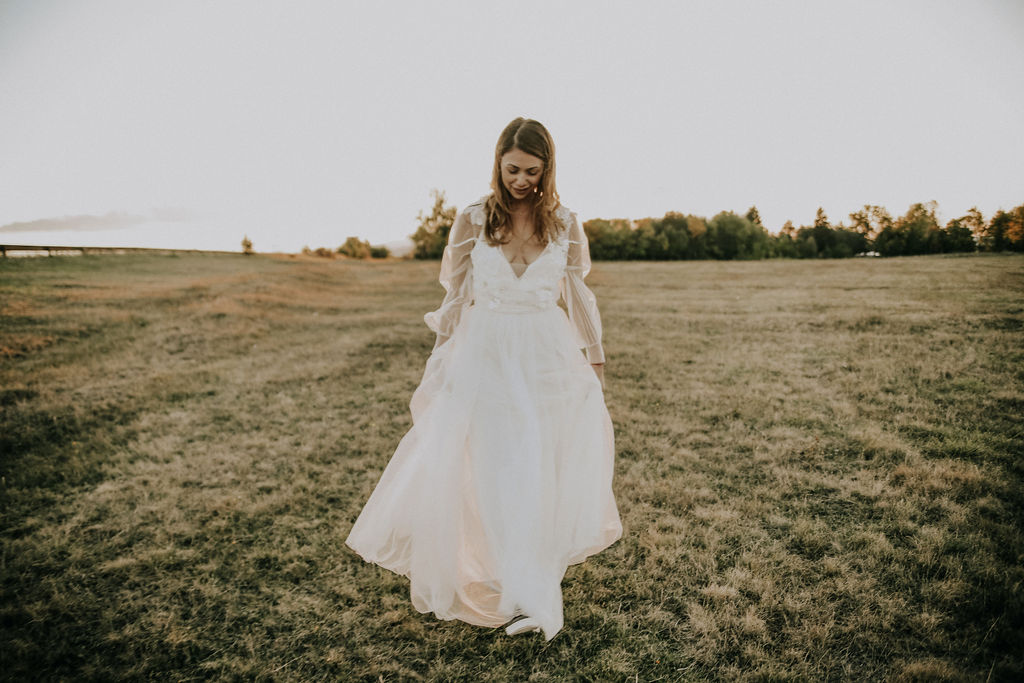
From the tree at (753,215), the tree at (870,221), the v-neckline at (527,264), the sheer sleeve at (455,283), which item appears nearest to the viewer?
the v-neckline at (527,264)

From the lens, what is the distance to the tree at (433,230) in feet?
190

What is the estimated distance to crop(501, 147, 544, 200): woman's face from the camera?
2.89 metres

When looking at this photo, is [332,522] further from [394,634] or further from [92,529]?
[92,529]

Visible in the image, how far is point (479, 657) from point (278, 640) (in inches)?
60.3

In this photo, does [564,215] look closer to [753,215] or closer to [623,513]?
[623,513]

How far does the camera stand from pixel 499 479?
2979mm

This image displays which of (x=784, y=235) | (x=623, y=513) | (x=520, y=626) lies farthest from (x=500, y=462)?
(x=784, y=235)

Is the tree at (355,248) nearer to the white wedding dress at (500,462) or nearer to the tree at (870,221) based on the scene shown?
the tree at (870,221)

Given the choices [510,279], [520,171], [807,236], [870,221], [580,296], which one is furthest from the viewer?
[807,236]

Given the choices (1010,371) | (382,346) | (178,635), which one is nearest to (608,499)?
(178,635)

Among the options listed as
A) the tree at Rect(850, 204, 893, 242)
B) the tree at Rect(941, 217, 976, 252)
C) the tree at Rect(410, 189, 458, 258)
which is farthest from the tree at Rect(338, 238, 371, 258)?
the tree at Rect(941, 217, 976, 252)

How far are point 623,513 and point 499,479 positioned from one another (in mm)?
2269

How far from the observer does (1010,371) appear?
7.04 m

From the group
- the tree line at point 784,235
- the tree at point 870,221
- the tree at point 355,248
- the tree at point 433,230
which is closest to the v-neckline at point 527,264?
the tree line at point 784,235
